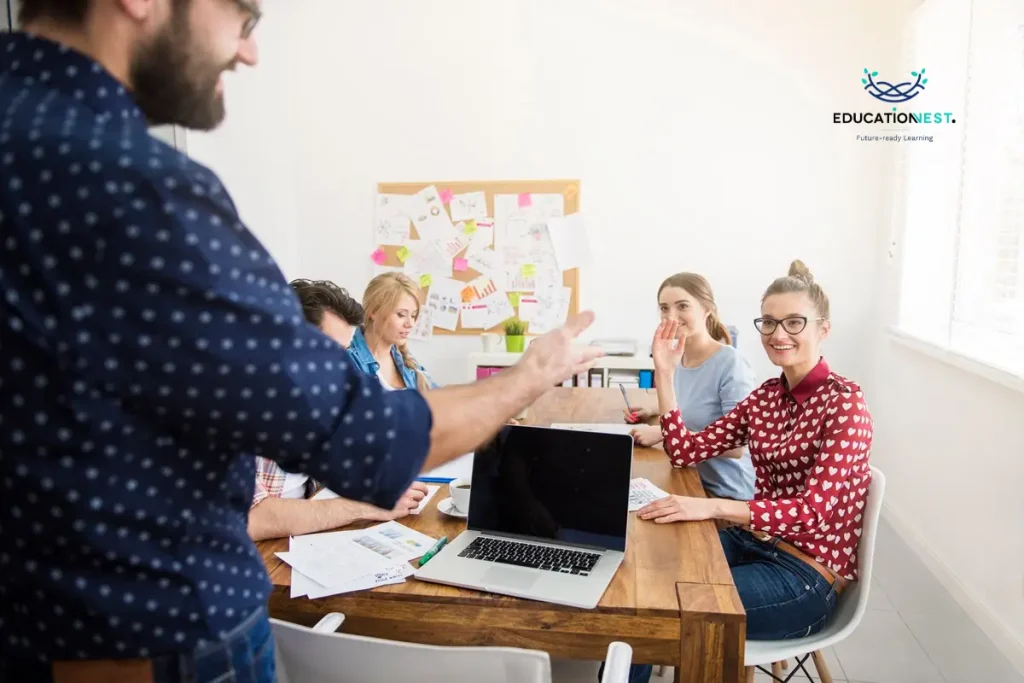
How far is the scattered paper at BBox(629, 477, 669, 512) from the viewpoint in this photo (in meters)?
1.81

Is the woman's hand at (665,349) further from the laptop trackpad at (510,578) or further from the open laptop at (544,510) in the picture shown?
the laptop trackpad at (510,578)

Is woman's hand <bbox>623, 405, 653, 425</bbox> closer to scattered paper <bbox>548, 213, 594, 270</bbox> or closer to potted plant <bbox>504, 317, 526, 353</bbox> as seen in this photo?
potted plant <bbox>504, 317, 526, 353</bbox>

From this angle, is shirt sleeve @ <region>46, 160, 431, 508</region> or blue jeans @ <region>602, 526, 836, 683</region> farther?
blue jeans @ <region>602, 526, 836, 683</region>

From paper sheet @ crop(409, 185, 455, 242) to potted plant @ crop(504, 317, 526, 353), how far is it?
2.08 ft

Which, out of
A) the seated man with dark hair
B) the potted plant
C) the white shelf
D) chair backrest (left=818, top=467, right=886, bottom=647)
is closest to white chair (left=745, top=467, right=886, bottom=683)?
chair backrest (left=818, top=467, right=886, bottom=647)

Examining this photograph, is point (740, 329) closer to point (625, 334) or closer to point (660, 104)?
point (625, 334)

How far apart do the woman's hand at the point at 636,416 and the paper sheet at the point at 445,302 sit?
1.90 m

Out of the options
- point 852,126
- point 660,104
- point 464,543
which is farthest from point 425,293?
point 464,543

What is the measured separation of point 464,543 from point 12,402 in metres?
0.98

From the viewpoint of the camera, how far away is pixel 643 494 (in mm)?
1888

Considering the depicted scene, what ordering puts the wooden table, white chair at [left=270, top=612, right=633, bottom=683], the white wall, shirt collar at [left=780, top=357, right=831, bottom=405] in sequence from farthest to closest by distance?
the white wall, shirt collar at [left=780, top=357, right=831, bottom=405], the wooden table, white chair at [left=270, top=612, right=633, bottom=683]

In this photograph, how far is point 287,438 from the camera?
0.76 meters

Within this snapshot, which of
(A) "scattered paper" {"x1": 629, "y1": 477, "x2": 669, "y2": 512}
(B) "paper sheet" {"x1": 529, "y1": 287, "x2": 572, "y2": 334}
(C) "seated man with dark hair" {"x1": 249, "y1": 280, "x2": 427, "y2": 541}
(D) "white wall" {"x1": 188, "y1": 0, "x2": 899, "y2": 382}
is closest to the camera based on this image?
(C) "seated man with dark hair" {"x1": 249, "y1": 280, "x2": 427, "y2": 541}

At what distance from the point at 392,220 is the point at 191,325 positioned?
3784mm
